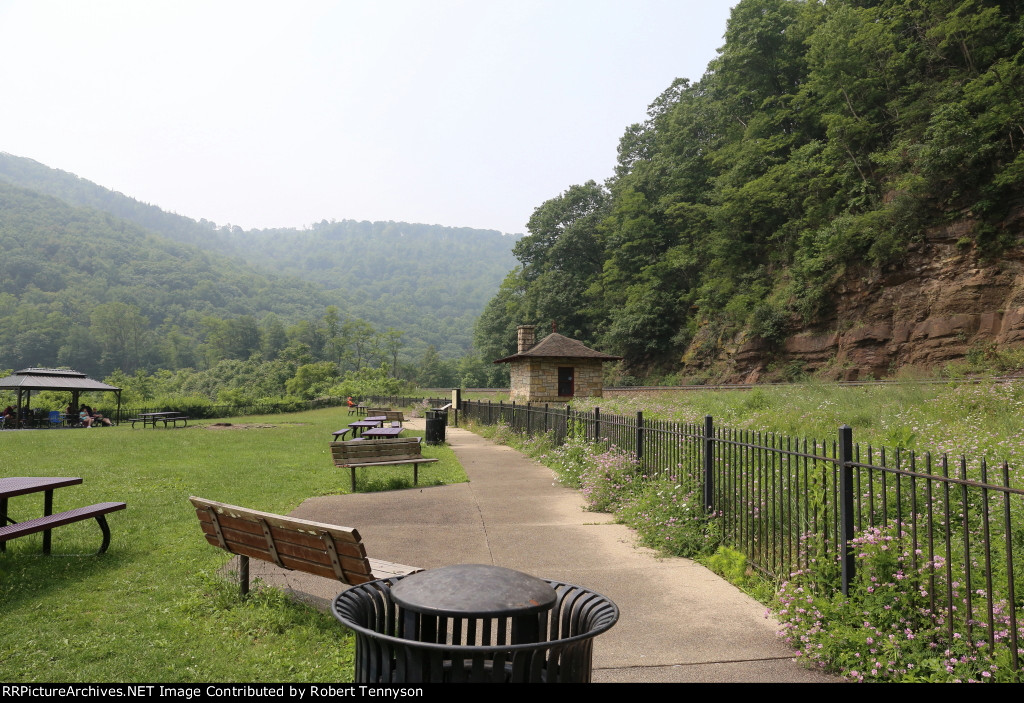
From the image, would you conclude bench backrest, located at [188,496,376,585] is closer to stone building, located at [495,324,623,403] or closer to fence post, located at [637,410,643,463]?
fence post, located at [637,410,643,463]

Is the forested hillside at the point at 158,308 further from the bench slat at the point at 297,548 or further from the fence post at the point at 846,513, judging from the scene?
the fence post at the point at 846,513

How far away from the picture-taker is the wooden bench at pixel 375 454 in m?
10.2

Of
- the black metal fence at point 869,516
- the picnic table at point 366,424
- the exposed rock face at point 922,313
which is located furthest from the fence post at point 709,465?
the exposed rock face at point 922,313

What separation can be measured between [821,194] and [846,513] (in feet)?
114

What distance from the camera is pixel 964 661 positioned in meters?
3.31

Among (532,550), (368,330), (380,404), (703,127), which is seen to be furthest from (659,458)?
(368,330)

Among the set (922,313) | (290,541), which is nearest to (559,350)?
(922,313)

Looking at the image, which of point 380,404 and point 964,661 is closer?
point 964,661

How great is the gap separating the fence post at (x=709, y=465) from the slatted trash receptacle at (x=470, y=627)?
4450mm

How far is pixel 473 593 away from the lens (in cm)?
220
